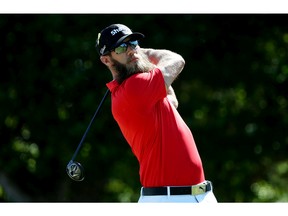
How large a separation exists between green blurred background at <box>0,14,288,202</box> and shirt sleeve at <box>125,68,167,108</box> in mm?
6700

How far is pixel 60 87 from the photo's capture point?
488 inches

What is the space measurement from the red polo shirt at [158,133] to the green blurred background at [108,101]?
6.67 metres

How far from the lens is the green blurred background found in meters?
12.2

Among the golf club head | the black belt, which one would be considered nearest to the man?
the black belt

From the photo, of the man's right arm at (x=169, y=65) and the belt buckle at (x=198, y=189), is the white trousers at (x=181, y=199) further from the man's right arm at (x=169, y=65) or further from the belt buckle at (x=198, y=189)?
the man's right arm at (x=169, y=65)

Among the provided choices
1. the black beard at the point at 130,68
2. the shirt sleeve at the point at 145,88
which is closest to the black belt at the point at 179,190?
the shirt sleeve at the point at 145,88

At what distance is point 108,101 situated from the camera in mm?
11758

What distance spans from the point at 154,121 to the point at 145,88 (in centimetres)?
23

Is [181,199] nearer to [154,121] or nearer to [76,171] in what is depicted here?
[154,121]

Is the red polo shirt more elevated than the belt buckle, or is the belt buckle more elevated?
the red polo shirt

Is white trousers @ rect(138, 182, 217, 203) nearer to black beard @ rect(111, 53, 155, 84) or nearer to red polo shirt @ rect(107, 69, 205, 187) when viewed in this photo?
red polo shirt @ rect(107, 69, 205, 187)

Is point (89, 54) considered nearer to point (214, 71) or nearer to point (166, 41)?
point (166, 41)

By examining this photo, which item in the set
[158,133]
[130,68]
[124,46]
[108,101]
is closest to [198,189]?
[158,133]
